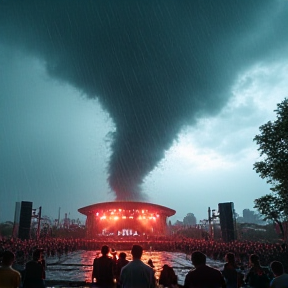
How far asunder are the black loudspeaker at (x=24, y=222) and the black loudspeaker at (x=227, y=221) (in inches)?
863

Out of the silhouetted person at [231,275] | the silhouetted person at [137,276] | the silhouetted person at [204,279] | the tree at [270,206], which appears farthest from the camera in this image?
the tree at [270,206]

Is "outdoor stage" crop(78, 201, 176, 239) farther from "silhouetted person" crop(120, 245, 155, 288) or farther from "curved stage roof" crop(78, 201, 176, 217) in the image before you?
"silhouetted person" crop(120, 245, 155, 288)

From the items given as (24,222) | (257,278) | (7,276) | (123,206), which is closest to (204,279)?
(257,278)

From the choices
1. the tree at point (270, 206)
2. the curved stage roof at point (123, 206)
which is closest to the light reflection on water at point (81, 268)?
the tree at point (270, 206)

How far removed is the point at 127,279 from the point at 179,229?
4608 cm

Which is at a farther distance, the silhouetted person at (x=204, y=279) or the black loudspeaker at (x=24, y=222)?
the black loudspeaker at (x=24, y=222)

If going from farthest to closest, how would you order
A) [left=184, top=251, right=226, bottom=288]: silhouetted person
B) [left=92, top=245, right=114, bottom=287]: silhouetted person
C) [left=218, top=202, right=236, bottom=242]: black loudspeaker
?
[left=218, top=202, right=236, bottom=242]: black loudspeaker < [left=92, top=245, right=114, bottom=287]: silhouetted person < [left=184, top=251, right=226, bottom=288]: silhouetted person

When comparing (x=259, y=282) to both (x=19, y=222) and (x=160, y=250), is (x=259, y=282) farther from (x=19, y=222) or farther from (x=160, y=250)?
(x=19, y=222)

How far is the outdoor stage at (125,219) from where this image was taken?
41.7m

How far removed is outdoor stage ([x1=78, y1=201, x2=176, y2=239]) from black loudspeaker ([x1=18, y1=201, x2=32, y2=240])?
13.5m

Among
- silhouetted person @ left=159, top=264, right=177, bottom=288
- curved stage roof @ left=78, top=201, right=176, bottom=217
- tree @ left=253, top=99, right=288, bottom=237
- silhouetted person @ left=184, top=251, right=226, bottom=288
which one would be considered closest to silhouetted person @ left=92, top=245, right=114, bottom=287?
silhouetted person @ left=159, top=264, right=177, bottom=288

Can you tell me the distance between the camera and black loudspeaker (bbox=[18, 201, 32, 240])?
2872 cm

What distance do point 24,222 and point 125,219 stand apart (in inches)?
720

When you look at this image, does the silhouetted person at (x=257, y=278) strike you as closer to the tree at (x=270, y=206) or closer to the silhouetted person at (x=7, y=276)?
the silhouetted person at (x=7, y=276)
